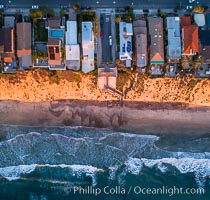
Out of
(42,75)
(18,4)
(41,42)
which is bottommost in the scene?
(42,75)

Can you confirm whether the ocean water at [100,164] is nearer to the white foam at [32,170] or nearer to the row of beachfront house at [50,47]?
the white foam at [32,170]

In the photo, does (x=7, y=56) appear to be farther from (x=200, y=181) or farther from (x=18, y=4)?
(x=200, y=181)

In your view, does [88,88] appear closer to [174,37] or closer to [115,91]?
[115,91]

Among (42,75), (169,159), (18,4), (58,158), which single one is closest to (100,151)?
(58,158)

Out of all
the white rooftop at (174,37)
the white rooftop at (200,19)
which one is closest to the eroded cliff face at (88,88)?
the white rooftop at (174,37)

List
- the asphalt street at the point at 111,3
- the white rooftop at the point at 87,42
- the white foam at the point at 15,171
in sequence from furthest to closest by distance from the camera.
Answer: the white foam at the point at 15,171 < the asphalt street at the point at 111,3 < the white rooftop at the point at 87,42

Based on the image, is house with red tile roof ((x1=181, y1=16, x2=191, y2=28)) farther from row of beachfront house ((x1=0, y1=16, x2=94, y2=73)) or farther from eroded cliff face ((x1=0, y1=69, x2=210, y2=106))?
row of beachfront house ((x1=0, y1=16, x2=94, y2=73))

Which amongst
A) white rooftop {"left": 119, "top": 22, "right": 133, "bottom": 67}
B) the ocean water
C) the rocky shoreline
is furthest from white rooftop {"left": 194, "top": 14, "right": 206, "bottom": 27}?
the ocean water

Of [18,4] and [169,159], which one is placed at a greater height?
[18,4]
